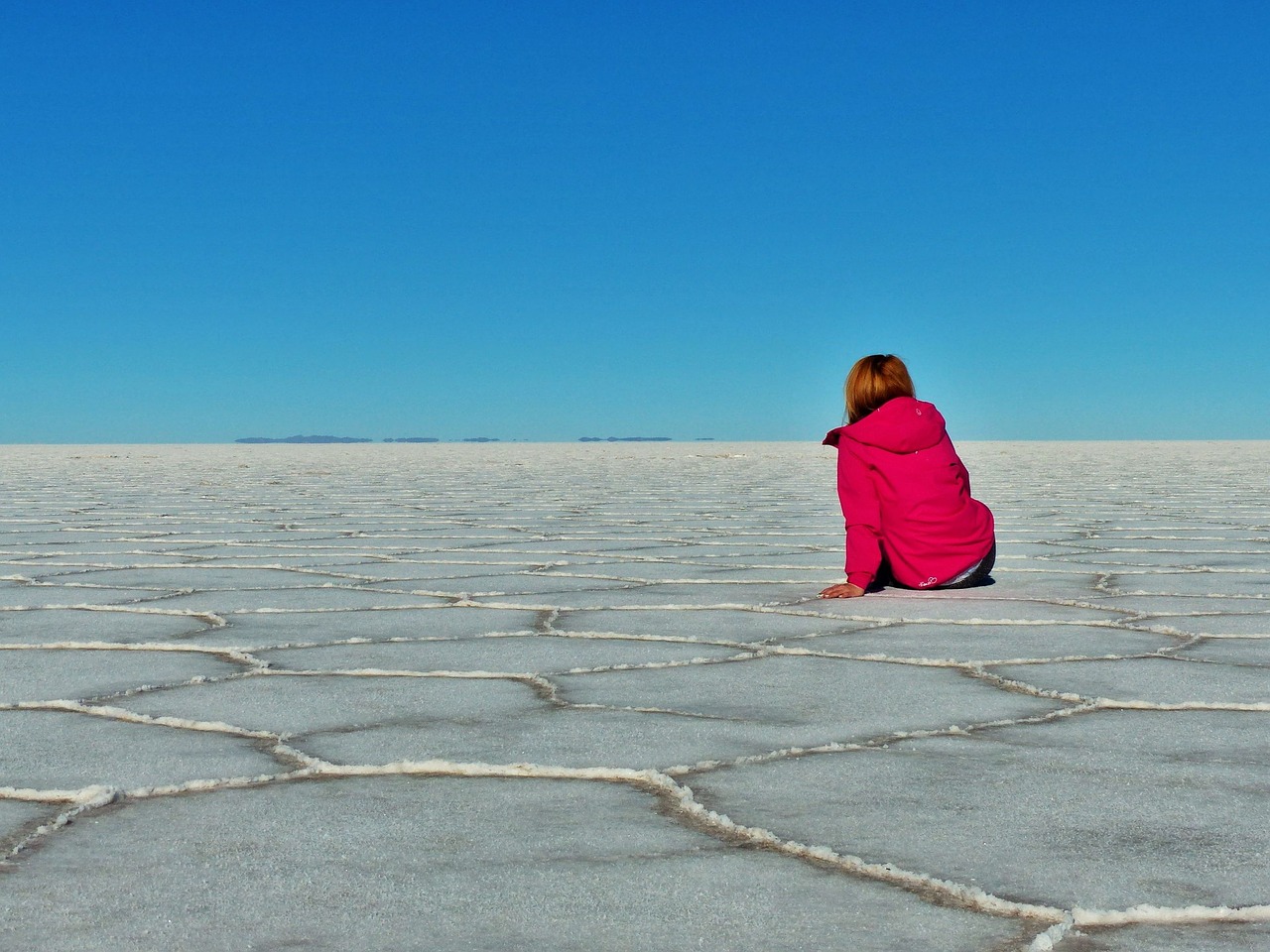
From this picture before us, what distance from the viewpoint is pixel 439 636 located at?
8.33 ft

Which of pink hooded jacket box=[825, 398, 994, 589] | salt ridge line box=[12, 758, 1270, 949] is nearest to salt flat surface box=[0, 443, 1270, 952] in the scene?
salt ridge line box=[12, 758, 1270, 949]

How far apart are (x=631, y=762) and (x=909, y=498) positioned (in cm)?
173

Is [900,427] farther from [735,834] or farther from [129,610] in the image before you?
[735,834]

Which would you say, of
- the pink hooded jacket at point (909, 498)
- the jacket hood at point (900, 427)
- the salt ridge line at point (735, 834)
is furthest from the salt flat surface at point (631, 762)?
the jacket hood at point (900, 427)

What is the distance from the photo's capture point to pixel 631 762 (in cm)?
159

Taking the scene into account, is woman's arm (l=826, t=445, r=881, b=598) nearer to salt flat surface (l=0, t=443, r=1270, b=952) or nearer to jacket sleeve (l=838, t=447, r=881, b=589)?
jacket sleeve (l=838, t=447, r=881, b=589)

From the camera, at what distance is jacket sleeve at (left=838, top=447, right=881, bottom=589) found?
10.2 feet

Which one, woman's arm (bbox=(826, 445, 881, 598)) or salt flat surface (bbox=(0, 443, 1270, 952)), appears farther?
woman's arm (bbox=(826, 445, 881, 598))

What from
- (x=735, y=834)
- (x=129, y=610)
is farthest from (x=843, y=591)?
(x=735, y=834)

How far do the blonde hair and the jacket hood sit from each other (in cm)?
3

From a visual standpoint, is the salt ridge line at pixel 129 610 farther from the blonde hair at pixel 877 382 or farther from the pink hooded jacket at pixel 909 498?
the blonde hair at pixel 877 382

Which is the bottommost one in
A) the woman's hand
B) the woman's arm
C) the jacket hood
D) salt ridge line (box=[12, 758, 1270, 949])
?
salt ridge line (box=[12, 758, 1270, 949])

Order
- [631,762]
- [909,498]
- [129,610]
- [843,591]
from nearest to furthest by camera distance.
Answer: [631,762], [129,610], [843,591], [909,498]

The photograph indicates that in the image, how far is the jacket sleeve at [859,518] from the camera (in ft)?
10.2
